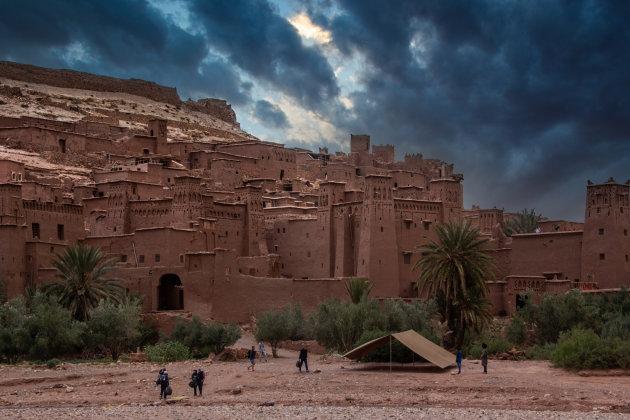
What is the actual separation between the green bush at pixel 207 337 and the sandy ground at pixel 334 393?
6073mm

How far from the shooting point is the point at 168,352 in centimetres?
3697

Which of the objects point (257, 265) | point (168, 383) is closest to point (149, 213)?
point (257, 265)

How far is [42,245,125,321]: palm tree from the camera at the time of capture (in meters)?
40.6

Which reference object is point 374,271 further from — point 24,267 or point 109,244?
point 24,267

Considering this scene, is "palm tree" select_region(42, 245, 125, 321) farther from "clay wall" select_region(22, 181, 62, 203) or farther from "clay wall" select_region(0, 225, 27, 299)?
"clay wall" select_region(22, 181, 62, 203)

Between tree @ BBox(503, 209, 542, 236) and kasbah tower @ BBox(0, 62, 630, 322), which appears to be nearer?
kasbah tower @ BBox(0, 62, 630, 322)

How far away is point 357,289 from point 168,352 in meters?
9.63

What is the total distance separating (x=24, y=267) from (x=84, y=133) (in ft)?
81.2

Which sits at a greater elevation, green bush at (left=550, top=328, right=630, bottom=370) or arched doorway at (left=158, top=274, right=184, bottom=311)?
arched doorway at (left=158, top=274, right=184, bottom=311)

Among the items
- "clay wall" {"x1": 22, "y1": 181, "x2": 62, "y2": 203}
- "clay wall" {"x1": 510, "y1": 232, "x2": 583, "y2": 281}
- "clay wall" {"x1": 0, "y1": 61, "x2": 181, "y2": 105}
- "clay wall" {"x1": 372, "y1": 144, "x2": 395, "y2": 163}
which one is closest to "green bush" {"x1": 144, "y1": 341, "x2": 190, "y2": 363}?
"clay wall" {"x1": 22, "y1": 181, "x2": 62, "y2": 203}

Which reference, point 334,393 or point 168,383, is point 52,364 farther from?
point 334,393

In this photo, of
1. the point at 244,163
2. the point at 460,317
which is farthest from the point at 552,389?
the point at 244,163

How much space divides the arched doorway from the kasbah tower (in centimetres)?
7

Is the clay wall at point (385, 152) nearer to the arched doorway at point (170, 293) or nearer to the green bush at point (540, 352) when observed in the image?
the arched doorway at point (170, 293)
